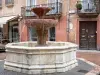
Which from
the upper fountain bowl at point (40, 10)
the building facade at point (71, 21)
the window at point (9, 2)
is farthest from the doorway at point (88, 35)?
the upper fountain bowl at point (40, 10)

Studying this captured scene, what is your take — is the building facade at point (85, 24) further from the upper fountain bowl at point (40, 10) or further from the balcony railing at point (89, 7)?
the upper fountain bowl at point (40, 10)

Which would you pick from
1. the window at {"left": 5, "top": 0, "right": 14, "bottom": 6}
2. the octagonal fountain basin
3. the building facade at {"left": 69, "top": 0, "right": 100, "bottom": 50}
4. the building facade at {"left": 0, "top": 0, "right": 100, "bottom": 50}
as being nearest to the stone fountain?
the octagonal fountain basin

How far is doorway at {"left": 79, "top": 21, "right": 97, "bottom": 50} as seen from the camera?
2164 cm

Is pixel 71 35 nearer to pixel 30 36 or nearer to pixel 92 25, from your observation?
pixel 92 25

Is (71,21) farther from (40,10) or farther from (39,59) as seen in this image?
(39,59)


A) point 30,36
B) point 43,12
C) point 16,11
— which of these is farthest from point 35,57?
point 16,11

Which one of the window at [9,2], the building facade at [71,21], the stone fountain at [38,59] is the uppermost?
the window at [9,2]

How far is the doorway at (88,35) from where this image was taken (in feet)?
71.0

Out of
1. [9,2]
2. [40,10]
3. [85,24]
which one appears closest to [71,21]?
[85,24]

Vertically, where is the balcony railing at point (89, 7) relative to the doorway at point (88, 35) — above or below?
above

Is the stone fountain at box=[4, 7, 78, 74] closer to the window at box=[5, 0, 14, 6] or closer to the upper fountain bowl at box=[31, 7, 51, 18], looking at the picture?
the upper fountain bowl at box=[31, 7, 51, 18]

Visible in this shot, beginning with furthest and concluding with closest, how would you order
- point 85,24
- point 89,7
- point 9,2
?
point 9,2, point 85,24, point 89,7

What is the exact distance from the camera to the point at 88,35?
861 inches

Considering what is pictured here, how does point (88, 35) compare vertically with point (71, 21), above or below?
below
